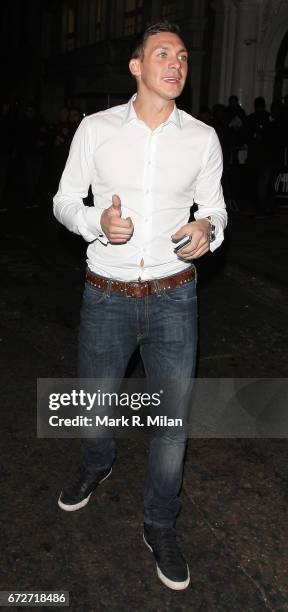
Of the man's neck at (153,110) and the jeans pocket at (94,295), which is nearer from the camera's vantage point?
the man's neck at (153,110)

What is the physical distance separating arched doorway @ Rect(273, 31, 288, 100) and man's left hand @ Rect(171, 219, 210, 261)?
15728 millimetres

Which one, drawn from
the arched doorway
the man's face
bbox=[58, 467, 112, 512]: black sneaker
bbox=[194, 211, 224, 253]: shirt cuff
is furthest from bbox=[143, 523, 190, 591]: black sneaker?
the arched doorway

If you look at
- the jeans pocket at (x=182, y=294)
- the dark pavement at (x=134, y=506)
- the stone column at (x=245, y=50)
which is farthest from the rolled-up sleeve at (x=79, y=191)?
the stone column at (x=245, y=50)

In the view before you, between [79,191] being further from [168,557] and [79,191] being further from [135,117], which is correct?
[168,557]

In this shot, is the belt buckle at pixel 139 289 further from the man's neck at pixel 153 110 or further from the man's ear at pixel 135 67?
the man's ear at pixel 135 67

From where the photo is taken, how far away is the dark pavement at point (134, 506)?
8.93 ft

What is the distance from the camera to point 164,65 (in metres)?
2.50

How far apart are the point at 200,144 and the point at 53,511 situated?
1819 mm

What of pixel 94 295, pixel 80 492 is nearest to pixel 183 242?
pixel 94 295

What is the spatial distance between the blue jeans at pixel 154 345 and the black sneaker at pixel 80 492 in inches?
15.5

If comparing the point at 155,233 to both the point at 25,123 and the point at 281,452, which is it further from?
the point at 25,123

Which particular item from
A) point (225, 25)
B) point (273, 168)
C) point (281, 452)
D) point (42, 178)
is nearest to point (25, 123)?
point (42, 178)

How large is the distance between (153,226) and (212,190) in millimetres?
289

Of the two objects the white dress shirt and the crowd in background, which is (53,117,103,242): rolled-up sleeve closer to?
the white dress shirt
